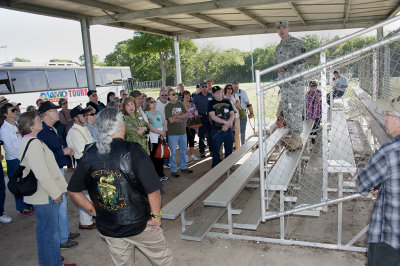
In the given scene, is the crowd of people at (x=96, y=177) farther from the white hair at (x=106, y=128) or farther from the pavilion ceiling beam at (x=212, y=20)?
the pavilion ceiling beam at (x=212, y=20)

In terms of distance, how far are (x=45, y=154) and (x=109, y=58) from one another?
8582 cm

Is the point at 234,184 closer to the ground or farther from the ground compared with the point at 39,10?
closer to the ground

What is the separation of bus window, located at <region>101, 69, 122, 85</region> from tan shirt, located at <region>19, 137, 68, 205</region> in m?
18.6

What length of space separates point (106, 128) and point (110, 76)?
20301mm

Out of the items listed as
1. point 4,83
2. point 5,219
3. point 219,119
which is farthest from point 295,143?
point 4,83

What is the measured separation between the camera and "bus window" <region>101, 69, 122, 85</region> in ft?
68.6

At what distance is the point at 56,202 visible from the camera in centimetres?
326

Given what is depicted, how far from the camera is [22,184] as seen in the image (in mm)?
3059

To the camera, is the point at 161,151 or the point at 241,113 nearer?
the point at 161,151

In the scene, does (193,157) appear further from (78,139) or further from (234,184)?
(78,139)

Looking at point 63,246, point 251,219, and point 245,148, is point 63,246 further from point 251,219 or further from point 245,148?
point 245,148

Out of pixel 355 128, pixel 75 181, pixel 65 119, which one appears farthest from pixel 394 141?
pixel 65 119

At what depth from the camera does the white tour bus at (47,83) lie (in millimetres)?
15078

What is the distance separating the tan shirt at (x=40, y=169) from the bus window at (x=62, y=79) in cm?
1553
